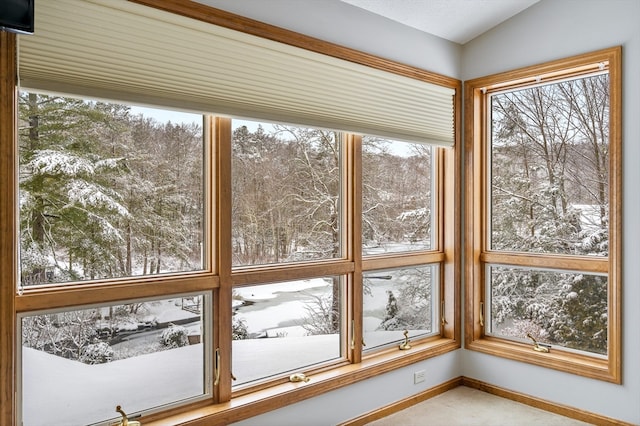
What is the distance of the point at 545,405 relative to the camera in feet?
10.4

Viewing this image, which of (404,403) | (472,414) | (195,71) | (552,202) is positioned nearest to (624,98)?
(552,202)

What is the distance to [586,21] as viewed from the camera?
116 inches

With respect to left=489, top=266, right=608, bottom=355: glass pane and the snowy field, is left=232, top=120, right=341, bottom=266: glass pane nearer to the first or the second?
the snowy field

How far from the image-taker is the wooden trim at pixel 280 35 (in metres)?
2.16

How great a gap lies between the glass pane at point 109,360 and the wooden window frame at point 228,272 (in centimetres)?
7

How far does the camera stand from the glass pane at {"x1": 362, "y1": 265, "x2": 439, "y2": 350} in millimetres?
3156

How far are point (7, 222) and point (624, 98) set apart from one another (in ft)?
10.4

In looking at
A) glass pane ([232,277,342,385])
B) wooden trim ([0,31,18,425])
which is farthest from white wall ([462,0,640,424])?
wooden trim ([0,31,18,425])

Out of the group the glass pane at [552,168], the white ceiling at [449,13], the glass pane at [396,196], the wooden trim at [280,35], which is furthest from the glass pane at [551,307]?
the white ceiling at [449,13]

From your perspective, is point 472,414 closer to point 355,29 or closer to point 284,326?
point 284,326

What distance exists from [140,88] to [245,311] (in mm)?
1217

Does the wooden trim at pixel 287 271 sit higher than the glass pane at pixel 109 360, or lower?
higher

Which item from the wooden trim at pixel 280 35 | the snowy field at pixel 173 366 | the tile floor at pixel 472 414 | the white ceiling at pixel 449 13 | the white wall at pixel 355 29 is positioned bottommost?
the tile floor at pixel 472 414

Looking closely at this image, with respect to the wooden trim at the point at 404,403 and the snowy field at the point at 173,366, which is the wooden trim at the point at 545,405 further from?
the snowy field at the point at 173,366
